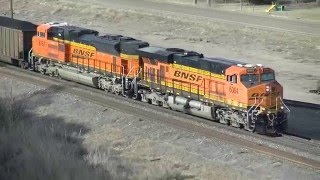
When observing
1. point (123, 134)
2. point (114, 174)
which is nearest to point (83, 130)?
point (123, 134)

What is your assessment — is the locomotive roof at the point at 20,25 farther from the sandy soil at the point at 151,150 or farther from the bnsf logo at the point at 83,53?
the sandy soil at the point at 151,150

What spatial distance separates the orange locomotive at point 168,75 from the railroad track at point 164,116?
1.49ft

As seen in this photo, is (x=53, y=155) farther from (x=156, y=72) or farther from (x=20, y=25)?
(x=20, y=25)

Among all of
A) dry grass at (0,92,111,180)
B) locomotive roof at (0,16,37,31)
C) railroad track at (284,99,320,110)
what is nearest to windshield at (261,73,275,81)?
railroad track at (284,99,320,110)

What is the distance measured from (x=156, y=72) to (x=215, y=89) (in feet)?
13.1

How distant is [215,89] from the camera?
2419 cm

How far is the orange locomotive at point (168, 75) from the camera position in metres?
22.8

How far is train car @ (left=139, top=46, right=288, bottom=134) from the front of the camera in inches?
890

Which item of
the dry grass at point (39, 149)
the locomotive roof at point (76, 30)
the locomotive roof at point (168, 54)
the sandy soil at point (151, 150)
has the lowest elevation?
the sandy soil at point (151, 150)

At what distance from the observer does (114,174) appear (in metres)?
15.6

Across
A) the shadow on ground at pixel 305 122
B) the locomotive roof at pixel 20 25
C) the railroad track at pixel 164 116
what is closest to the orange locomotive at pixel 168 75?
the railroad track at pixel 164 116

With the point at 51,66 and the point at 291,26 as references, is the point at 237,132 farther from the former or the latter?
the point at 291,26

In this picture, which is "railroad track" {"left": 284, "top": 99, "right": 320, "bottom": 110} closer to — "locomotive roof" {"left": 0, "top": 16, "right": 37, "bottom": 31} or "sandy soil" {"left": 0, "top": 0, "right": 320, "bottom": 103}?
"sandy soil" {"left": 0, "top": 0, "right": 320, "bottom": 103}

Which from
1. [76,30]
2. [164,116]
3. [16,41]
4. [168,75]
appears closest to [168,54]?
[168,75]
